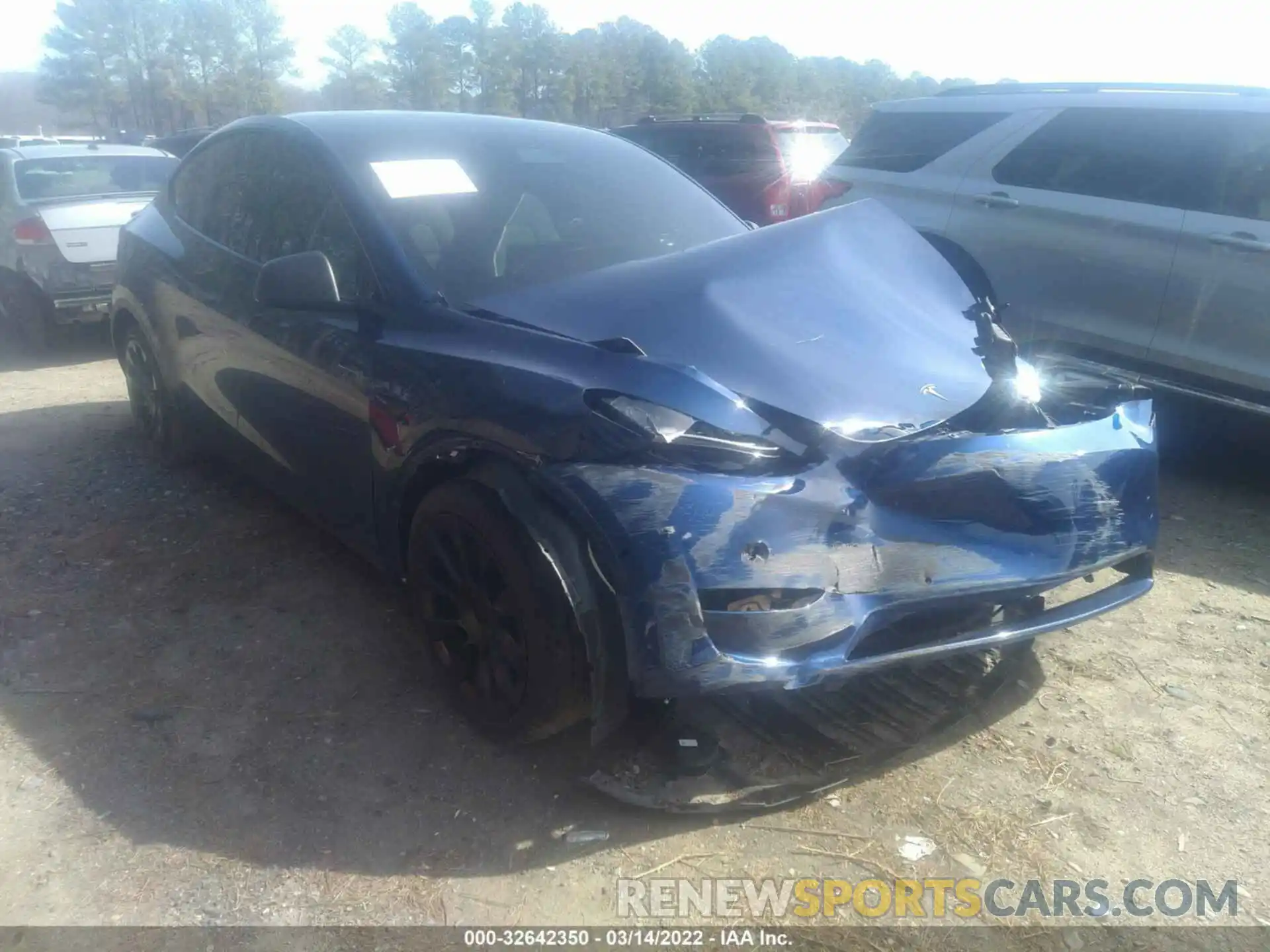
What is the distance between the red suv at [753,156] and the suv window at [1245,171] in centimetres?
373

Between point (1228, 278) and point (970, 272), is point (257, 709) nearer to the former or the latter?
point (970, 272)

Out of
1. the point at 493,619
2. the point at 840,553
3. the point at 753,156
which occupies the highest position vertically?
the point at 753,156

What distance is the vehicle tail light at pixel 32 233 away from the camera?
7.34 m

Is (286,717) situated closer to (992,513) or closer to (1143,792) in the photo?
(992,513)

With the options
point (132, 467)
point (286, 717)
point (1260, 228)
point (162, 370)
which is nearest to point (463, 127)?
point (162, 370)

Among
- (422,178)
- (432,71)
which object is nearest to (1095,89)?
(422,178)

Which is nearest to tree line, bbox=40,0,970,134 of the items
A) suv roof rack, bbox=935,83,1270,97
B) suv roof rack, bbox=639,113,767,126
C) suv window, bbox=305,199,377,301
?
suv roof rack, bbox=639,113,767,126

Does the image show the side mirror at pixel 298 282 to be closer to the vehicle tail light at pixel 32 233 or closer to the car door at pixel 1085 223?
the car door at pixel 1085 223

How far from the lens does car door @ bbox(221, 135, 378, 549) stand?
3020 mm

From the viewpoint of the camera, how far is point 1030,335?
16.9 feet

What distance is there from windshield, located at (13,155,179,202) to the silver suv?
626 cm

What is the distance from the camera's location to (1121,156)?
5020mm

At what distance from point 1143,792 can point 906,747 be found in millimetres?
613

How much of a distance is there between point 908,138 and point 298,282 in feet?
14.6
